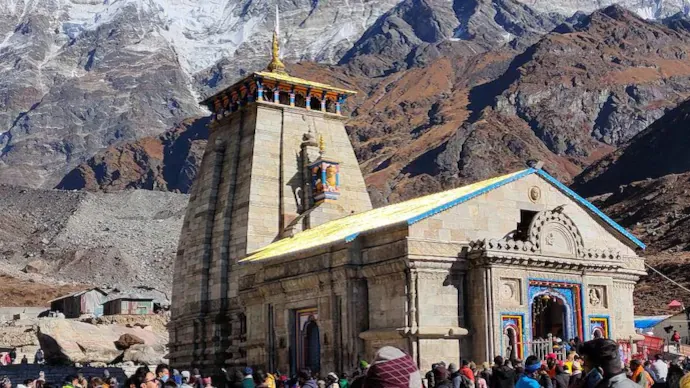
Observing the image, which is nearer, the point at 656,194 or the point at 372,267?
the point at 372,267

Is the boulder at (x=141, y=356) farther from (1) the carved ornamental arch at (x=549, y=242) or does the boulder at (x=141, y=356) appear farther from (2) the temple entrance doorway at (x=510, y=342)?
(1) the carved ornamental arch at (x=549, y=242)

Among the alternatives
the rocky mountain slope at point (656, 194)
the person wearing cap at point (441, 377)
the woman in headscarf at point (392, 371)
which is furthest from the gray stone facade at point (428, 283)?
the rocky mountain slope at point (656, 194)

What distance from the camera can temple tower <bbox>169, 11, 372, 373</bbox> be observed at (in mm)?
37844

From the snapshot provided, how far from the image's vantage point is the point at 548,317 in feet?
104

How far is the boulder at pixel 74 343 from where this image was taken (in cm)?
5022

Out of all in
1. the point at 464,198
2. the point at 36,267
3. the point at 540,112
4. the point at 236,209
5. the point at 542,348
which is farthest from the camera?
the point at 540,112

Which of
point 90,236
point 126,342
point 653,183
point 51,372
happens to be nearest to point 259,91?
point 51,372

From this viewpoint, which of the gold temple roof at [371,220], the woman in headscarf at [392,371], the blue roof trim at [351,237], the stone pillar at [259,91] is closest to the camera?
the woman in headscarf at [392,371]

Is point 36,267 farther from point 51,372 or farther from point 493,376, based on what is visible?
point 493,376

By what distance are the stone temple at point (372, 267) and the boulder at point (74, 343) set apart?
12313mm

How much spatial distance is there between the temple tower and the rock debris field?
51122 millimetres

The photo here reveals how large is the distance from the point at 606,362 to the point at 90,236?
119 meters

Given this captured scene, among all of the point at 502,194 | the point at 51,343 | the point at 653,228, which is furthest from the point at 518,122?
the point at 502,194

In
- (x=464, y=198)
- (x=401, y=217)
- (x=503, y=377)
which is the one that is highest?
(x=464, y=198)
